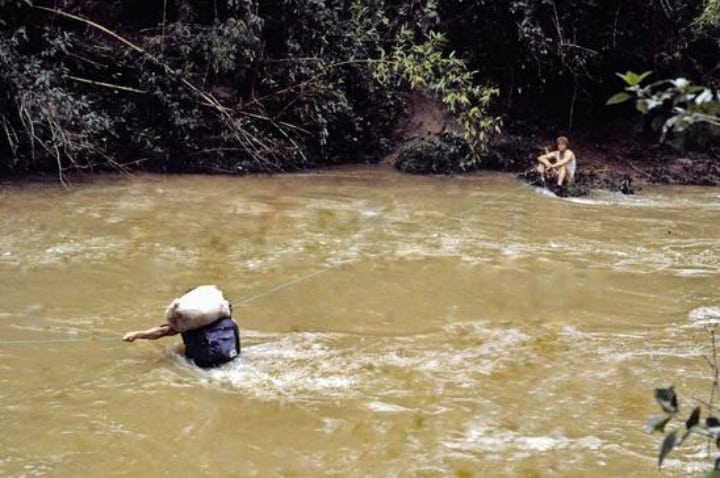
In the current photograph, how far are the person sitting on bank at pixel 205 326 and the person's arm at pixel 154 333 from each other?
31 mm

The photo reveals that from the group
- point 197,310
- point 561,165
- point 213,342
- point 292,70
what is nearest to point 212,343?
point 213,342

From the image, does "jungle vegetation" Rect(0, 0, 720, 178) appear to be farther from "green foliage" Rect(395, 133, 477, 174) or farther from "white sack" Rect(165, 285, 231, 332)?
"white sack" Rect(165, 285, 231, 332)

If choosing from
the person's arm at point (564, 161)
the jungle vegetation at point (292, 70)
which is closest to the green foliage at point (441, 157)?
the jungle vegetation at point (292, 70)

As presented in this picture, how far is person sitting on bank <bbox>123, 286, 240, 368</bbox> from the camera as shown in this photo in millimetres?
4547

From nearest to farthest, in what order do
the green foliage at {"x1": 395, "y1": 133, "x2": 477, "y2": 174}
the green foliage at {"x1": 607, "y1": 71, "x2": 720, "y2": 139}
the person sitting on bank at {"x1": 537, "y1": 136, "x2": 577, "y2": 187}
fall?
the green foliage at {"x1": 607, "y1": 71, "x2": 720, "y2": 139} → the person sitting on bank at {"x1": 537, "y1": 136, "x2": 577, "y2": 187} → the green foliage at {"x1": 395, "y1": 133, "x2": 477, "y2": 174}

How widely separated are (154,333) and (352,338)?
121 cm

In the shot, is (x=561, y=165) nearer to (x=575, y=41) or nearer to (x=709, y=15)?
(x=575, y=41)

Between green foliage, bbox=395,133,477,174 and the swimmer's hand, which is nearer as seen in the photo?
the swimmer's hand

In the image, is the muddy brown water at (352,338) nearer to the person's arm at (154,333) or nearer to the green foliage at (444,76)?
the person's arm at (154,333)

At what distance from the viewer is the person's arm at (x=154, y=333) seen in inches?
186

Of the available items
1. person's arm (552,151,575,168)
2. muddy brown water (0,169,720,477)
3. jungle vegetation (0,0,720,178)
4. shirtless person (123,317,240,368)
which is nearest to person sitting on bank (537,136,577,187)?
person's arm (552,151,575,168)

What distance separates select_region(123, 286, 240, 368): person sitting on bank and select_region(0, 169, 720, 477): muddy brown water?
0.10 m

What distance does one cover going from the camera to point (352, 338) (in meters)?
5.29

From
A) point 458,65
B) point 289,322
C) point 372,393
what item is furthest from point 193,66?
point 372,393
